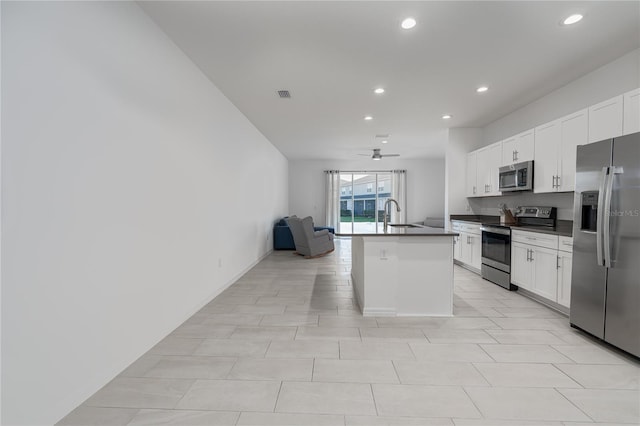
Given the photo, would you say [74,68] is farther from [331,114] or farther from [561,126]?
[561,126]

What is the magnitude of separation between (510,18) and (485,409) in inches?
118

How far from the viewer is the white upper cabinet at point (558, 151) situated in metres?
3.22

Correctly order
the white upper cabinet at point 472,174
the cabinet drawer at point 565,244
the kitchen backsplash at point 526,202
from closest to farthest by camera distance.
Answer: the cabinet drawer at point 565,244
the kitchen backsplash at point 526,202
the white upper cabinet at point 472,174

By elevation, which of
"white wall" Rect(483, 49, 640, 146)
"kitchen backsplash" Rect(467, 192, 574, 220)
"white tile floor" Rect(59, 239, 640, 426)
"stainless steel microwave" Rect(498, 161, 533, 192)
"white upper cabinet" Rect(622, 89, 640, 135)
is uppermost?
"white wall" Rect(483, 49, 640, 146)

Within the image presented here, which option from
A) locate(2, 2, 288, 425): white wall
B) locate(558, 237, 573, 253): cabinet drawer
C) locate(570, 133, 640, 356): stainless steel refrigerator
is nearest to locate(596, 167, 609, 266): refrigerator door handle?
locate(570, 133, 640, 356): stainless steel refrigerator

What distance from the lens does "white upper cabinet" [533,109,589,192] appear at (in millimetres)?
3222

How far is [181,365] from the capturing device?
2119mm

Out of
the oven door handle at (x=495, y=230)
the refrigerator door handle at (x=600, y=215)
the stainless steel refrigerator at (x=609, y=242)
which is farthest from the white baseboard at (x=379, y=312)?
the oven door handle at (x=495, y=230)

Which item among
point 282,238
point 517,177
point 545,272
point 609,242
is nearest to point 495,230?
point 517,177

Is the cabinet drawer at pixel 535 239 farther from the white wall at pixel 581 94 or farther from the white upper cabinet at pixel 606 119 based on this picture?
the white wall at pixel 581 94

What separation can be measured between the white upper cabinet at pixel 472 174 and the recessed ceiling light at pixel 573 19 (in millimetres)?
3096

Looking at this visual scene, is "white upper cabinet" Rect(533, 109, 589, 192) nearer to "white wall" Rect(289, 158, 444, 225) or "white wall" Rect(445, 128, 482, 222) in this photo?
"white wall" Rect(445, 128, 482, 222)

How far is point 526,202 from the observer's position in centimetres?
454

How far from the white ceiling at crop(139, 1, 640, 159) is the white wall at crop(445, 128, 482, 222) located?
3.26 ft
